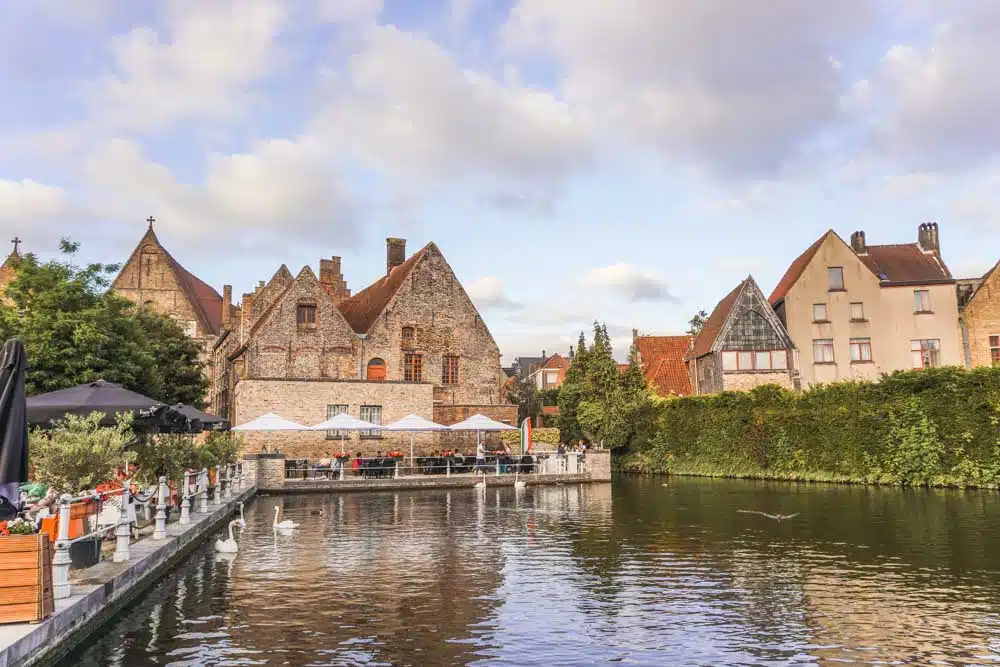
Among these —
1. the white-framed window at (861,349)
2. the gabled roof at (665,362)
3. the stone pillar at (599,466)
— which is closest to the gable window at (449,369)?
the stone pillar at (599,466)

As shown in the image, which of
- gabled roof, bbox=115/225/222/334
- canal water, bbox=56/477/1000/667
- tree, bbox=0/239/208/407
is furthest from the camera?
gabled roof, bbox=115/225/222/334

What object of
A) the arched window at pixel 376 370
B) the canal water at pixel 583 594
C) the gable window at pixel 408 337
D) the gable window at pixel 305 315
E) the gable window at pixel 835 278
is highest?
the gable window at pixel 835 278

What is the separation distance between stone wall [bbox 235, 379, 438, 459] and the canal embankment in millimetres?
22701

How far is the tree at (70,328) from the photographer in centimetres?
2395

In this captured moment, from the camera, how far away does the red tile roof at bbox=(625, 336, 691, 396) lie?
172 feet

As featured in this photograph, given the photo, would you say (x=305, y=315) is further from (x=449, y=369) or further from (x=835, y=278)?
(x=835, y=278)

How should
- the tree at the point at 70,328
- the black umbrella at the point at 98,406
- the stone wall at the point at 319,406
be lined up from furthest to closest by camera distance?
the stone wall at the point at 319,406 < the tree at the point at 70,328 < the black umbrella at the point at 98,406

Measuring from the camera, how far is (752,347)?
45531 mm

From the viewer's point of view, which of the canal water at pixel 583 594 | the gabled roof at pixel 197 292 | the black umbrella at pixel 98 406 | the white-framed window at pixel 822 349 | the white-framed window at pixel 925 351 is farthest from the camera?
the gabled roof at pixel 197 292

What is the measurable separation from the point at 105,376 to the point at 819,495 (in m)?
23.3

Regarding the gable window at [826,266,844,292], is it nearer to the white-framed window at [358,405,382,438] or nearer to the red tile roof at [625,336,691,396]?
the red tile roof at [625,336,691,396]

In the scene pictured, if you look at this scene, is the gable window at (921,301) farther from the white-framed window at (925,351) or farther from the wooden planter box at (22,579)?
the wooden planter box at (22,579)

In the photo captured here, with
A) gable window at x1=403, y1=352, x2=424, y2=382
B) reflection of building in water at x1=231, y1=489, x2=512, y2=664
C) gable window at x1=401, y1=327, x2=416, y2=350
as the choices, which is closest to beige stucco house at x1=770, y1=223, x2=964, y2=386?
gable window at x1=403, y1=352, x2=424, y2=382

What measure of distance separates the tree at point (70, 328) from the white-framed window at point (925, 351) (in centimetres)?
3941
